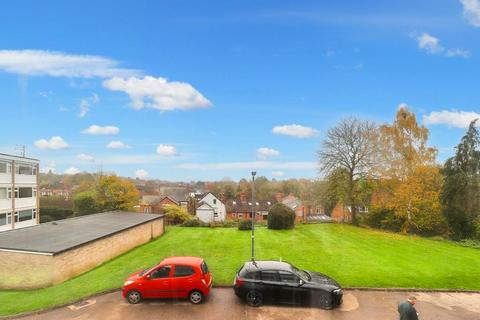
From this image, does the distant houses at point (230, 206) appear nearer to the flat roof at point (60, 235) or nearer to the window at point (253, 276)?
the flat roof at point (60, 235)

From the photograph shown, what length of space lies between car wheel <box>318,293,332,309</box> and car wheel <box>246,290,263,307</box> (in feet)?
7.41

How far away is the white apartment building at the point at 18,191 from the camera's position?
36219mm

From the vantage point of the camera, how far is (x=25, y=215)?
133ft

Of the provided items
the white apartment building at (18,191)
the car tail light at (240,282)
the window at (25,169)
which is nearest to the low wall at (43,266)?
the car tail light at (240,282)

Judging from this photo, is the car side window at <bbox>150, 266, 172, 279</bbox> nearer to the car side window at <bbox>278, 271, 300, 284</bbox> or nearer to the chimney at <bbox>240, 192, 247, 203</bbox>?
the car side window at <bbox>278, 271, 300, 284</bbox>

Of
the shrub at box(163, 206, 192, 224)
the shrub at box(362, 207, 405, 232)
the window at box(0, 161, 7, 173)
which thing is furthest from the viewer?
the shrub at box(163, 206, 192, 224)

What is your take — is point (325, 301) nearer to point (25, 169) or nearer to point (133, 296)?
point (133, 296)

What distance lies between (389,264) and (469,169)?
16.3 meters

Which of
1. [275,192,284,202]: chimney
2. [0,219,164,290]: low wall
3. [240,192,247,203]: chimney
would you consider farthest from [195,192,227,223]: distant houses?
[0,219,164,290]: low wall

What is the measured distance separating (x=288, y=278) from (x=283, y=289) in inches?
18.0

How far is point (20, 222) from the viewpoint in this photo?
39125 millimetres

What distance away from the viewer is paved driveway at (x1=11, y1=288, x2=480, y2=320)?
40.9ft

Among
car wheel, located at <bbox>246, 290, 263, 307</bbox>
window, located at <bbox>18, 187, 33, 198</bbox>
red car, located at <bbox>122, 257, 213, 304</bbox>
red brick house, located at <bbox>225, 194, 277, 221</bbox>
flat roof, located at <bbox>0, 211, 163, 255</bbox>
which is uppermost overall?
window, located at <bbox>18, 187, 33, 198</bbox>

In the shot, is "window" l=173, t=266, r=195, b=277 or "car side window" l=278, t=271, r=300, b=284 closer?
"car side window" l=278, t=271, r=300, b=284
